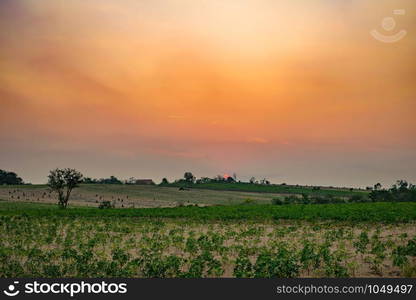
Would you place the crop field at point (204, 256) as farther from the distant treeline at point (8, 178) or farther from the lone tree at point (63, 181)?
the distant treeline at point (8, 178)

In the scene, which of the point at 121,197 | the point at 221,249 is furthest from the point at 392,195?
the point at 221,249

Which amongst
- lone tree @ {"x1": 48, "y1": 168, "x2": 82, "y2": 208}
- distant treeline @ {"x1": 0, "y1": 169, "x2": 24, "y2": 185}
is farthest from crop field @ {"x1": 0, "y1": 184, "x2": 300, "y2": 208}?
distant treeline @ {"x1": 0, "y1": 169, "x2": 24, "y2": 185}

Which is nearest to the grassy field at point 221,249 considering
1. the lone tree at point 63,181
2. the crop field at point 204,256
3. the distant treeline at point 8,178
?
the crop field at point 204,256

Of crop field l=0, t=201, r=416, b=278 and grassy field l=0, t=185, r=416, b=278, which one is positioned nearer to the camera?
crop field l=0, t=201, r=416, b=278

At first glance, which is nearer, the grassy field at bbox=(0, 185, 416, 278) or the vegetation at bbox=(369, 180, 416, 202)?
the grassy field at bbox=(0, 185, 416, 278)

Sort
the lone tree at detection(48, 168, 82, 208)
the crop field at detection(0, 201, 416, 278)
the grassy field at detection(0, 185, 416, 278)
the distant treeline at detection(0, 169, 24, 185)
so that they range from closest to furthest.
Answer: the crop field at detection(0, 201, 416, 278)
the grassy field at detection(0, 185, 416, 278)
the lone tree at detection(48, 168, 82, 208)
the distant treeline at detection(0, 169, 24, 185)

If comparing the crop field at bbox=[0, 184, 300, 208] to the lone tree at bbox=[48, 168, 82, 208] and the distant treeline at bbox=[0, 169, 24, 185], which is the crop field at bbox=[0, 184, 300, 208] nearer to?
the lone tree at bbox=[48, 168, 82, 208]

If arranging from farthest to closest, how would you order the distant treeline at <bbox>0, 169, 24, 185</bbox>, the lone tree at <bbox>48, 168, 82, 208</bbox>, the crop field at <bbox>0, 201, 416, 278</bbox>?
the distant treeline at <bbox>0, 169, 24, 185</bbox> < the lone tree at <bbox>48, 168, 82, 208</bbox> < the crop field at <bbox>0, 201, 416, 278</bbox>

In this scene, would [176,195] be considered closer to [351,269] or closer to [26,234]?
[26,234]

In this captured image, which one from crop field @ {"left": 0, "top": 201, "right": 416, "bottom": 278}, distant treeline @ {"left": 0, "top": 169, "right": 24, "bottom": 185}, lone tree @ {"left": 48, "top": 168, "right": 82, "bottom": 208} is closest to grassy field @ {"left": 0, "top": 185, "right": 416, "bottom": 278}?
crop field @ {"left": 0, "top": 201, "right": 416, "bottom": 278}

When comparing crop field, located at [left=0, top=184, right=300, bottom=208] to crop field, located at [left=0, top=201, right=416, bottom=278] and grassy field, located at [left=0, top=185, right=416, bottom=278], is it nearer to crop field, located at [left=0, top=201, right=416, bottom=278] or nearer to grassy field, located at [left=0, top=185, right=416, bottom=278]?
grassy field, located at [left=0, top=185, right=416, bottom=278]

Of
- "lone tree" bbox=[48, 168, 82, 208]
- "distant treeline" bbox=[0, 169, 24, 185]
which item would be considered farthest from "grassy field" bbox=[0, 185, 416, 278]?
"distant treeline" bbox=[0, 169, 24, 185]

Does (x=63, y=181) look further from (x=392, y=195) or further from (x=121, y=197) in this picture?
(x=392, y=195)

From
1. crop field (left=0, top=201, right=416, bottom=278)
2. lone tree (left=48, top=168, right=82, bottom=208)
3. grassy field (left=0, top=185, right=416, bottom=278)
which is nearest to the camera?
crop field (left=0, top=201, right=416, bottom=278)
